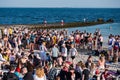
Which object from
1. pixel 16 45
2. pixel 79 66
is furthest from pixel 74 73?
pixel 16 45

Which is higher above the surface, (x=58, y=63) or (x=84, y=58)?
(x=58, y=63)

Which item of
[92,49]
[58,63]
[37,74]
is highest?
[37,74]

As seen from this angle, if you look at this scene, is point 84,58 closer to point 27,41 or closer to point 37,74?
point 27,41

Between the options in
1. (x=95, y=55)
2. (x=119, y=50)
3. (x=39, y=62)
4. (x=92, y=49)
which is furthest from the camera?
(x=92, y=49)

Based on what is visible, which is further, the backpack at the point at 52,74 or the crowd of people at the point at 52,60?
the backpack at the point at 52,74

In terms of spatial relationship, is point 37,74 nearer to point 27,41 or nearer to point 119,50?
point 119,50

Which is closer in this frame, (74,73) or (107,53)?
(74,73)

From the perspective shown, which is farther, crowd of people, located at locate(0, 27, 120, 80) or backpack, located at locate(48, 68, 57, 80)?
backpack, located at locate(48, 68, 57, 80)

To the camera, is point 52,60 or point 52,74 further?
point 52,60

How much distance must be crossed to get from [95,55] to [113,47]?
2.21 m

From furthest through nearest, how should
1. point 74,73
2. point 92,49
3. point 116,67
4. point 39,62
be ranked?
point 92,49 < point 116,67 < point 39,62 < point 74,73

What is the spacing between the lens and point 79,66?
14844 mm

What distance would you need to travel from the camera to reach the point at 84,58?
23.0m

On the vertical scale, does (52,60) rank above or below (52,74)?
below
